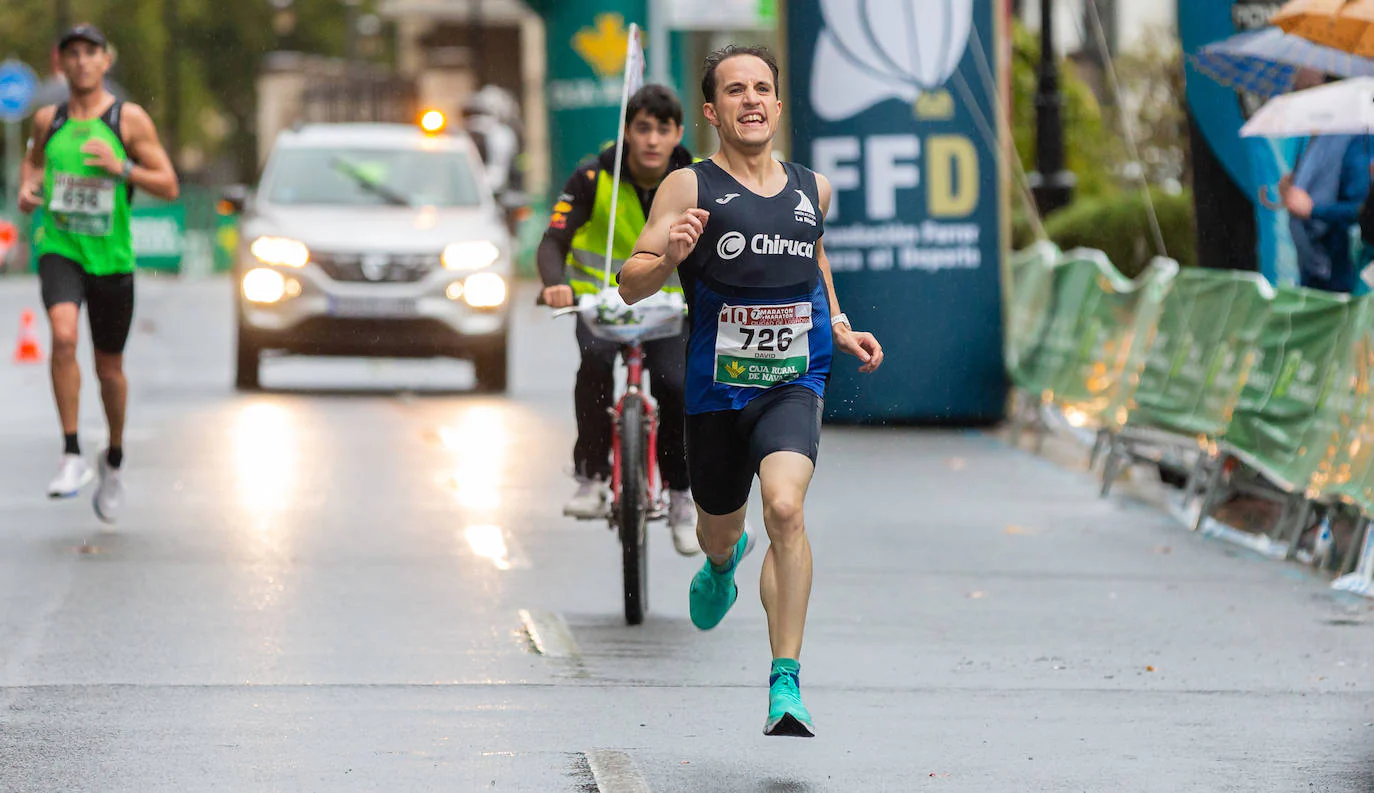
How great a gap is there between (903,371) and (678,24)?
835 inches

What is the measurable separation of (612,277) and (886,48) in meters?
7.38

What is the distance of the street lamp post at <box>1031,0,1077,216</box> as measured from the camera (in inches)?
927

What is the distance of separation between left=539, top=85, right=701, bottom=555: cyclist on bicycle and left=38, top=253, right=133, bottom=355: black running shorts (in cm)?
223

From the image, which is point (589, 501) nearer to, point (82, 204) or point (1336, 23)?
point (82, 204)

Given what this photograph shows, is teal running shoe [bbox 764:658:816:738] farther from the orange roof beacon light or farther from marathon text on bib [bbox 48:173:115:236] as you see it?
the orange roof beacon light

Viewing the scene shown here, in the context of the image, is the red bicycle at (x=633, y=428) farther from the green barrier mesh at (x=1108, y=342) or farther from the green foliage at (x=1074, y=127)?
the green foliage at (x=1074, y=127)

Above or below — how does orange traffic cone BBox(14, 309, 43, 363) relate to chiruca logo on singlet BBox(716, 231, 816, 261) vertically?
A: below

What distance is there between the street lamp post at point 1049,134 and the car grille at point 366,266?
7550 millimetres

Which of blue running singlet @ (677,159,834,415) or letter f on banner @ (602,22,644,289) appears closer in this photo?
blue running singlet @ (677,159,834,415)

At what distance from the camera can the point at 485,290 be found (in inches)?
722

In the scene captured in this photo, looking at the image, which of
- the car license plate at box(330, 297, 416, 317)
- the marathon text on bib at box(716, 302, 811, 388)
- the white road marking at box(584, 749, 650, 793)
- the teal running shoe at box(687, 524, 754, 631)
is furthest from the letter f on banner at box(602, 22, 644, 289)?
the car license plate at box(330, 297, 416, 317)

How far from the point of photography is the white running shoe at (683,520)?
30.5 feet

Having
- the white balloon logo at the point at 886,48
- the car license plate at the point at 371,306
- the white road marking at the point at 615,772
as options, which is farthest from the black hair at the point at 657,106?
the car license plate at the point at 371,306

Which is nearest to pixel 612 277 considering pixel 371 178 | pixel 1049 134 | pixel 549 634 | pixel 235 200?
pixel 549 634
